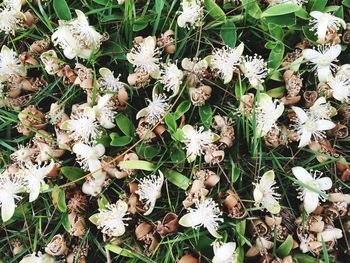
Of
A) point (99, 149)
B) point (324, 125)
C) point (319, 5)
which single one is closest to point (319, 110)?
point (324, 125)

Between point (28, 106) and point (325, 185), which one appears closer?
point (325, 185)

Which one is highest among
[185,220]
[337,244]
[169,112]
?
[169,112]

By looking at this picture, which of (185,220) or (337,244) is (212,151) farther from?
(337,244)

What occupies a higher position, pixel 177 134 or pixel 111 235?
pixel 177 134

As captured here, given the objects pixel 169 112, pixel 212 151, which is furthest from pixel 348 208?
pixel 169 112

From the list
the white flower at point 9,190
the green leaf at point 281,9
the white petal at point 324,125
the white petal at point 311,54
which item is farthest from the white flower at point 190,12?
the white flower at point 9,190

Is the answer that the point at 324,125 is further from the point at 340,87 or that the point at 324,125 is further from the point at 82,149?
the point at 82,149
